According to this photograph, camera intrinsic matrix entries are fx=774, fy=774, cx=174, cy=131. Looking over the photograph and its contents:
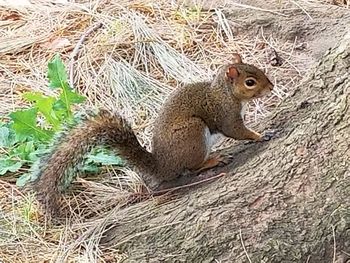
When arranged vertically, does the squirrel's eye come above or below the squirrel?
above

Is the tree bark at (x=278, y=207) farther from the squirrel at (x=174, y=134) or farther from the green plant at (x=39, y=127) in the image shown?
the green plant at (x=39, y=127)

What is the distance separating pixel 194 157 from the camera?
2.74 metres

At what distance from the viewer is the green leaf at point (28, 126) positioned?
300 centimetres

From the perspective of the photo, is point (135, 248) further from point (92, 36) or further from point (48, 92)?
point (92, 36)

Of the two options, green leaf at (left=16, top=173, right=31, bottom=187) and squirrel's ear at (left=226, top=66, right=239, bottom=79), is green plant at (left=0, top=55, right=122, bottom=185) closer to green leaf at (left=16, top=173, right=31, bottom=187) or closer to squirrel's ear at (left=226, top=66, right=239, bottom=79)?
green leaf at (left=16, top=173, right=31, bottom=187)

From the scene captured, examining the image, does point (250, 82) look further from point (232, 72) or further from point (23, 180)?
point (23, 180)

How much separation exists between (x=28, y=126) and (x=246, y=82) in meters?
0.87

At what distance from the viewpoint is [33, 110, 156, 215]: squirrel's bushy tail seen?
2598mm

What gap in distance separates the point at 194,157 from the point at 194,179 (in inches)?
3.1

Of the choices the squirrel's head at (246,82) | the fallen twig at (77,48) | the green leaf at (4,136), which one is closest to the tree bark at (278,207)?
the squirrel's head at (246,82)

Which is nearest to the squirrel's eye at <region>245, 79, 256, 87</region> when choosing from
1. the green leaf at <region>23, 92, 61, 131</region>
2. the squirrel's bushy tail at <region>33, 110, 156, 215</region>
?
the squirrel's bushy tail at <region>33, 110, 156, 215</region>

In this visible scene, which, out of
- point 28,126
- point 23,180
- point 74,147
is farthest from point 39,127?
point 74,147

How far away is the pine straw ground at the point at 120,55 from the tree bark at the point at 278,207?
42cm

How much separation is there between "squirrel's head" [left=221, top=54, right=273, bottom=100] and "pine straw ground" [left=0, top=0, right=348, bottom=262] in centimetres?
32
